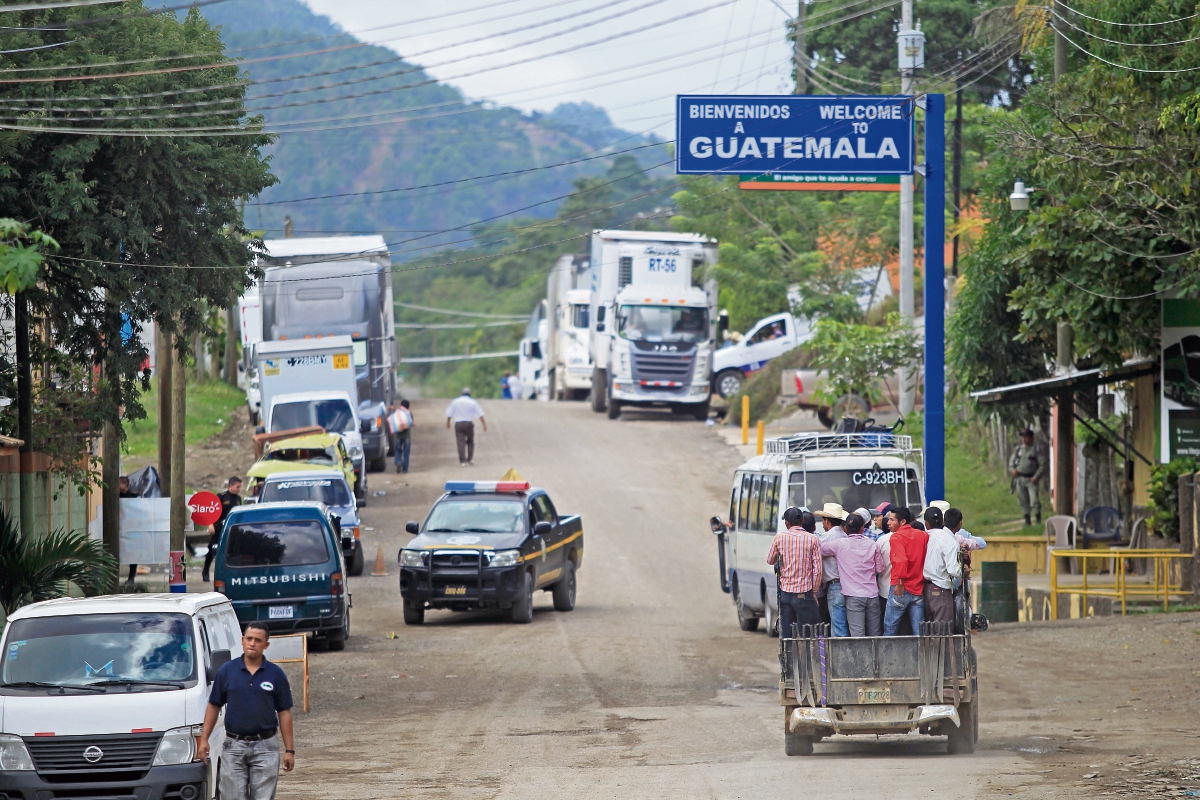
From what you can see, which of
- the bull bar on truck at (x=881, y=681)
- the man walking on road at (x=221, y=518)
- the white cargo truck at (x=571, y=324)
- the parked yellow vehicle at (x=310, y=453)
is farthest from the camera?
→ the white cargo truck at (x=571, y=324)

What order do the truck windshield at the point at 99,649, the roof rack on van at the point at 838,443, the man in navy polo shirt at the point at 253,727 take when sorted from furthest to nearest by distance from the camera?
the roof rack on van at the point at 838,443 < the truck windshield at the point at 99,649 < the man in navy polo shirt at the point at 253,727

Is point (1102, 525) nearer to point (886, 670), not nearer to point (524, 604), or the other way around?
point (524, 604)

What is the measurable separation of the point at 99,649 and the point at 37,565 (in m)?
5.42

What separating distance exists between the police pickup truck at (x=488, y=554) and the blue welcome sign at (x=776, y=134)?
6.57 m

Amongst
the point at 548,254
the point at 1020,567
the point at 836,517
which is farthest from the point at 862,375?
the point at 548,254

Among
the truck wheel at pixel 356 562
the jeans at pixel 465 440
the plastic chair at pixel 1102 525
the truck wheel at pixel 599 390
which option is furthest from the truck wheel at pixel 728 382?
the plastic chair at pixel 1102 525

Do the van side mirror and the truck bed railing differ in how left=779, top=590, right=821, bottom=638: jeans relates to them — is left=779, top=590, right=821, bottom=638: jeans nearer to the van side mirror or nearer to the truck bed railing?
the truck bed railing

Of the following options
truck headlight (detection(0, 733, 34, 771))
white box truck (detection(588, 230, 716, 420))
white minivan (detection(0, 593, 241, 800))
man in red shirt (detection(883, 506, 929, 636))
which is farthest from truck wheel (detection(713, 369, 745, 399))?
truck headlight (detection(0, 733, 34, 771))

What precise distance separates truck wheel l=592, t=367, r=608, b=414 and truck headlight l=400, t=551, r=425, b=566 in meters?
23.8

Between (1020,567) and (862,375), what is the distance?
251 inches

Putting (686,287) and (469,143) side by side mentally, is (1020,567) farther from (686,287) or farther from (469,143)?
(469,143)

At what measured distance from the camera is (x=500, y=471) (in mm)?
35125

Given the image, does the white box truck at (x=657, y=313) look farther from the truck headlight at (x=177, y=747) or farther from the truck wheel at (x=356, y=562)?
the truck headlight at (x=177, y=747)

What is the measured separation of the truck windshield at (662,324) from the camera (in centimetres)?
4088
